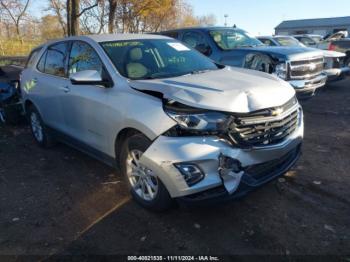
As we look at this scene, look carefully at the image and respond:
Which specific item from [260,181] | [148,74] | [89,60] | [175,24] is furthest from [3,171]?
[175,24]

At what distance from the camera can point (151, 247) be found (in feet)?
9.78

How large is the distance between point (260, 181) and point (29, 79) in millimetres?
4306

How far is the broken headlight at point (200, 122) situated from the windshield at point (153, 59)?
978mm

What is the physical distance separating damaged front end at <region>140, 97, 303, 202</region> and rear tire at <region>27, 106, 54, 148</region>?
3.01 meters

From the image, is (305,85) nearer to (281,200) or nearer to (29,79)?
(281,200)

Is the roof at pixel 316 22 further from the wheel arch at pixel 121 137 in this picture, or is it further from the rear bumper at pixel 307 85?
the wheel arch at pixel 121 137

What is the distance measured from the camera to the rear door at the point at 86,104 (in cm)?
384

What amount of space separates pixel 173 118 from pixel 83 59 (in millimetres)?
1956

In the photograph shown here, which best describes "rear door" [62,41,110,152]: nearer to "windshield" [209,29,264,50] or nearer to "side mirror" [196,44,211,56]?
"side mirror" [196,44,211,56]

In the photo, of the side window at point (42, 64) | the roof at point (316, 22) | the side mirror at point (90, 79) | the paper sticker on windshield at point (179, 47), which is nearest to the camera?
the side mirror at point (90, 79)

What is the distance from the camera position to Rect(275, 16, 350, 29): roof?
5497 centimetres

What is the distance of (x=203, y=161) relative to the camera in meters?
2.84

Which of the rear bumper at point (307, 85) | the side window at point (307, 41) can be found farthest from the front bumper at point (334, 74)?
the side window at point (307, 41)

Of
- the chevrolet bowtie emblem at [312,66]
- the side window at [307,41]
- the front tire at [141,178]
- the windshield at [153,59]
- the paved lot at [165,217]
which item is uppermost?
the side window at [307,41]
